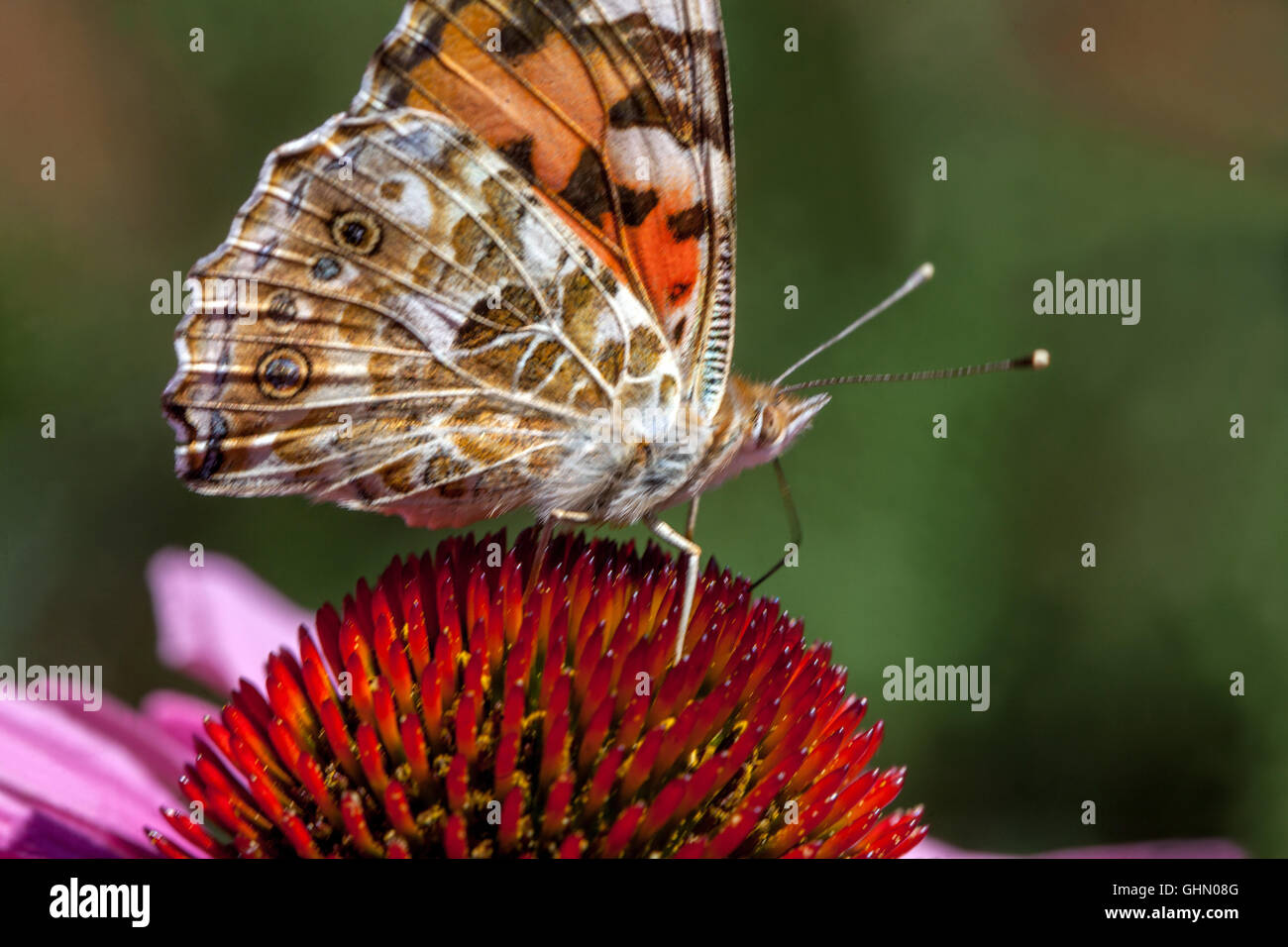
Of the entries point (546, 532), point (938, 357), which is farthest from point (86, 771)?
point (938, 357)

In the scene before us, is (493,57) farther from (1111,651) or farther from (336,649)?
(1111,651)

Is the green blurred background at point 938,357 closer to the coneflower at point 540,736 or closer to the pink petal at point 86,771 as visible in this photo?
the pink petal at point 86,771

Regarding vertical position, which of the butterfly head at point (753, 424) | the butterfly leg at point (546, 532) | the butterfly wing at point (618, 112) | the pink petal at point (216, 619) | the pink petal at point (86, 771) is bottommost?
the pink petal at point (86, 771)

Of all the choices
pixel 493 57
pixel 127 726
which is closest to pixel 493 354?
pixel 493 57

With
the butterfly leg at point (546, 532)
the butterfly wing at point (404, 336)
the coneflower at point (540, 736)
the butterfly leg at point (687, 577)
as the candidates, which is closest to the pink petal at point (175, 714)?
the coneflower at point (540, 736)

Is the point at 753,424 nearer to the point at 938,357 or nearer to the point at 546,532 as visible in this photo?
the point at 546,532
